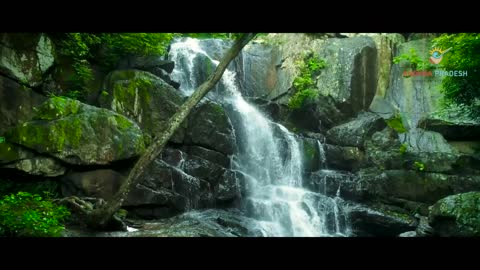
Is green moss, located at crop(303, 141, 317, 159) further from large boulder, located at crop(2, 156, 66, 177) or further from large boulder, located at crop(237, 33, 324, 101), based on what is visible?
large boulder, located at crop(2, 156, 66, 177)

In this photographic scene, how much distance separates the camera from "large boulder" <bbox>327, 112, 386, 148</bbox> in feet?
40.0

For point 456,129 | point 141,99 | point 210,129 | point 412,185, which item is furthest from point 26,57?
point 456,129

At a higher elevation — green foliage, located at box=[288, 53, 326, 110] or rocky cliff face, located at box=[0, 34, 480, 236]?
green foliage, located at box=[288, 53, 326, 110]

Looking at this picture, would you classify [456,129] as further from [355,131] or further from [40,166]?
[40,166]

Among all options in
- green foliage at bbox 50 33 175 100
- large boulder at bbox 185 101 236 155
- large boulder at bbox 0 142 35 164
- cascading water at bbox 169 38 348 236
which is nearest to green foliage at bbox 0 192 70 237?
large boulder at bbox 0 142 35 164

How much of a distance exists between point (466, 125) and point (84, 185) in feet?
34.1

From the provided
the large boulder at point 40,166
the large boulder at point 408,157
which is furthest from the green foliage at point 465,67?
the large boulder at point 40,166

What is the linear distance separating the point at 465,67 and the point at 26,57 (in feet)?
30.8

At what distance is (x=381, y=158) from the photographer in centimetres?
1144

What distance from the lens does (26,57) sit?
8.23 meters

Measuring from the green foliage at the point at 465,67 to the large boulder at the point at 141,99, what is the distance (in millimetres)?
6472

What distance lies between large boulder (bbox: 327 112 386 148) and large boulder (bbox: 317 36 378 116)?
0.92 meters
